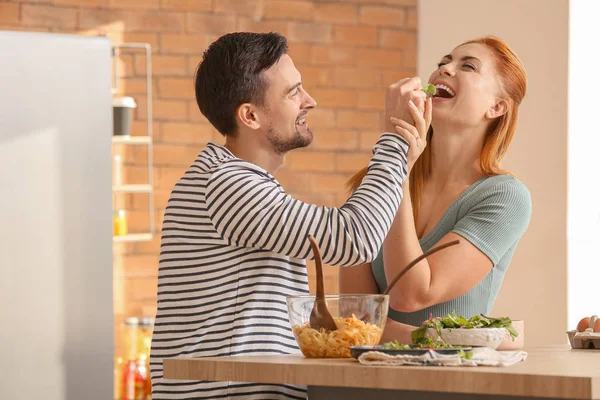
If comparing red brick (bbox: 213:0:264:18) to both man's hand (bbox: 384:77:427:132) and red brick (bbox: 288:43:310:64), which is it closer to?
red brick (bbox: 288:43:310:64)

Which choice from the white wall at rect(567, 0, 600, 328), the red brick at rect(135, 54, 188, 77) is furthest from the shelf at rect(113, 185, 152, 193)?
the white wall at rect(567, 0, 600, 328)

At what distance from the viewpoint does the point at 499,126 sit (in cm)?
208

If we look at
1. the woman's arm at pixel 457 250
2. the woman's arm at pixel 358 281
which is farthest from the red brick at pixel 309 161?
the woman's arm at pixel 457 250

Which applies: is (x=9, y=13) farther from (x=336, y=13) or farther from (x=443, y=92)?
(x=443, y=92)

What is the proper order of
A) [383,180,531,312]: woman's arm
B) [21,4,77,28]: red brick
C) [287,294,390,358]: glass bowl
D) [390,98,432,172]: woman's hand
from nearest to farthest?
[287,294,390,358]: glass bowl, [390,98,432,172]: woman's hand, [383,180,531,312]: woman's arm, [21,4,77,28]: red brick

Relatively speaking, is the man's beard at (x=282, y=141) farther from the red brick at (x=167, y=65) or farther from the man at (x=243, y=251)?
the red brick at (x=167, y=65)

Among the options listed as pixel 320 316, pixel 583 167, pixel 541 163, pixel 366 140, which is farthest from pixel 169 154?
pixel 320 316

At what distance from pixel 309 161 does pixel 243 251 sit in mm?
3016

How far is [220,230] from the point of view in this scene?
146cm

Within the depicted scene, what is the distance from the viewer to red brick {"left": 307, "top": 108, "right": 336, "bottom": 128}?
448cm

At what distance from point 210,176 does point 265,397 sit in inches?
14.0

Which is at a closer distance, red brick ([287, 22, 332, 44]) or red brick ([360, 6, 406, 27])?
red brick ([287, 22, 332, 44])

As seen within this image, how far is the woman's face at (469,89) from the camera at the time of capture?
6.67 ft

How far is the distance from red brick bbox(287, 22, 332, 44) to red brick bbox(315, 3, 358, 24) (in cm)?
4
